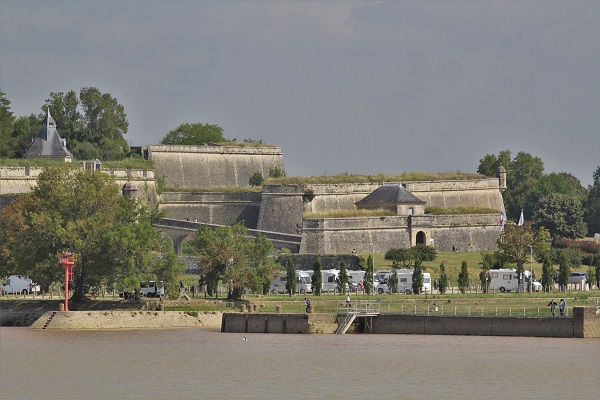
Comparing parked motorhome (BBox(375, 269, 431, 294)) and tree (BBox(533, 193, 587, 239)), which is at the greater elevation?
tree (BBox(533, 193, 587, 239))

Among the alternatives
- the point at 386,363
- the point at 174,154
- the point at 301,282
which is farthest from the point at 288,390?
the point at 174,154

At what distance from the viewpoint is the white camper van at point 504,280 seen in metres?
84.8

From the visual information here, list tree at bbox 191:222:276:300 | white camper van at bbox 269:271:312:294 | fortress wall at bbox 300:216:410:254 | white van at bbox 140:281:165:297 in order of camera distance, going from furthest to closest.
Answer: fortress wall at bbox 300:216:410:254
white camper van at bbox 269:271:312:294
white van at bbox 140:281:165:297
tree at bbox 191:222:276:300

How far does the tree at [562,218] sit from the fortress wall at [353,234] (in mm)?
23440

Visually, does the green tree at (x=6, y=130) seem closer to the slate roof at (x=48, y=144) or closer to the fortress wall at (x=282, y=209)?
the slate roof at (x=48, y=144)

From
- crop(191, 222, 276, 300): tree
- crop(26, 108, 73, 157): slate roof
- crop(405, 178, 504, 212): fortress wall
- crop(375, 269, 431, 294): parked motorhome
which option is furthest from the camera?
crop(26, 108, 73, 157): slate roof

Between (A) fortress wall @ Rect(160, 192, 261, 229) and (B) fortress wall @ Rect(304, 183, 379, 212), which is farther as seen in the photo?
(A) fortress wall @ Rect(160, 192, 261, 229)

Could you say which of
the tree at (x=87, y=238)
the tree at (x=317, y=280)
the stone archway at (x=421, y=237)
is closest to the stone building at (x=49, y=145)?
the stone archway at (x=421, y=237)

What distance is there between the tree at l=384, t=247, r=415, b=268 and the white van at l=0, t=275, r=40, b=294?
73.4ft

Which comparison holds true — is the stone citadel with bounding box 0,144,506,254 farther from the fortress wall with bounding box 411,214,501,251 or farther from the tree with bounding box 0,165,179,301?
the tree with bounding box 0,165,179,301

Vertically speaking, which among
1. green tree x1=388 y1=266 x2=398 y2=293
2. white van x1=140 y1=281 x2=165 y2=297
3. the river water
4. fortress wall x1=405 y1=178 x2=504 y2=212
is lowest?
the river water

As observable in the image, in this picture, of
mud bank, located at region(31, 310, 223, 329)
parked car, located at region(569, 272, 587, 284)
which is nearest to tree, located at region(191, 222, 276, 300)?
mud bank, located at region(31, 310, 223, 329)

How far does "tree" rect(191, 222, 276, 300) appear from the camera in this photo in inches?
2970

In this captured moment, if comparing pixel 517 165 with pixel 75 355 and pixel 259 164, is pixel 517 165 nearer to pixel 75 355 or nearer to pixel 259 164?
pixel 259 164
